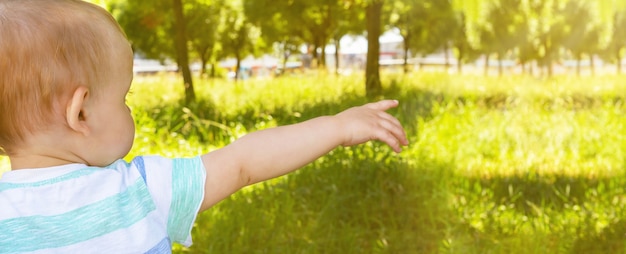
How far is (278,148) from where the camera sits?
1.55 meters

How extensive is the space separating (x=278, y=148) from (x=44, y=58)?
0.52m

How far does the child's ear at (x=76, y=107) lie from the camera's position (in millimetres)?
1316

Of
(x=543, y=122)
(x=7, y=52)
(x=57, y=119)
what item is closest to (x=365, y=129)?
(x=57, y=119)

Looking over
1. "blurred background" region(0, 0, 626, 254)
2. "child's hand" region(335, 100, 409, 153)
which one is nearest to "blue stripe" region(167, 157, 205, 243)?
"child's hand" region(335, 100, 409, 153)

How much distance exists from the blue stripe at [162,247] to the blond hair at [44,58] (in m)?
0.31

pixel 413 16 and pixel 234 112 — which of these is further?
pixel 413 16

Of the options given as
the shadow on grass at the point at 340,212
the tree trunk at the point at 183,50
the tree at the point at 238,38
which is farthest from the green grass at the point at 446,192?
the tree at the point at 238,38

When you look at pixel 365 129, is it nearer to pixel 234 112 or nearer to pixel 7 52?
pixel 7 52

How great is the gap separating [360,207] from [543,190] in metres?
1.69

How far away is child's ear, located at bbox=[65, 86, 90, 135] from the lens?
4.32 feet

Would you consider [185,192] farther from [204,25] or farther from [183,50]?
[204,25]

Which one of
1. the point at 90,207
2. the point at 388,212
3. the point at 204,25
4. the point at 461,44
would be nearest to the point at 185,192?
the point at 90,207

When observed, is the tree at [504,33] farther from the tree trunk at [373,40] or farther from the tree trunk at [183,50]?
the tree trunk at [183,50]

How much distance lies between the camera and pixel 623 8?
4.02 m
